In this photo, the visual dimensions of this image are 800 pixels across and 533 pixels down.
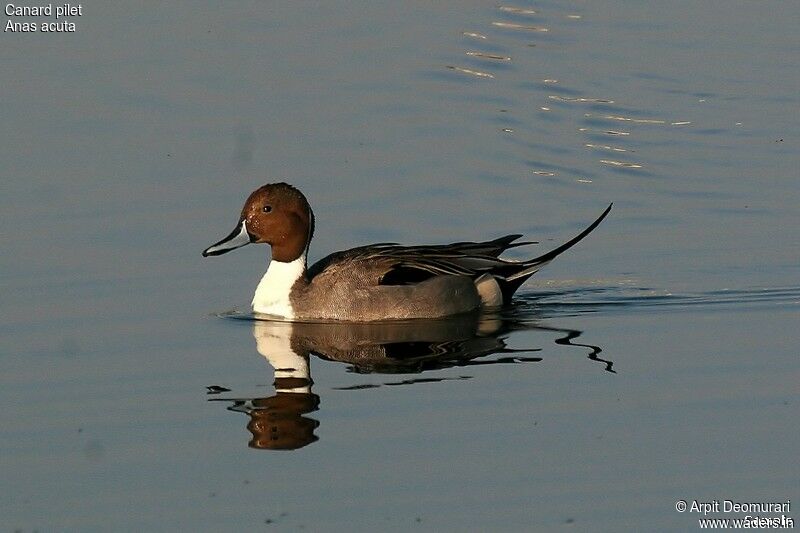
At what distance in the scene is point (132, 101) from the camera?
52.2 feet

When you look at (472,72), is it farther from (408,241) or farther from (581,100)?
(408,241)

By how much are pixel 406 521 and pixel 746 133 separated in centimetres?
929

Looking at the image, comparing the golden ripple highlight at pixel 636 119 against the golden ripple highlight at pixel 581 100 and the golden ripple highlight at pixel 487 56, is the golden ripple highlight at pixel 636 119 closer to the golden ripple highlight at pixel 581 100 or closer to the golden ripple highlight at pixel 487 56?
the golden ripple highlight at pixel 581 100

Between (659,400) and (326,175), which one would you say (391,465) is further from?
(326,175)

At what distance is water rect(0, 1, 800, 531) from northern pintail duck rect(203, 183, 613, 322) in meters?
0.32

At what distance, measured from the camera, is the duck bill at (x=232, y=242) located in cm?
1190

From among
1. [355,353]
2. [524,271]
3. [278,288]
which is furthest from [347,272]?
[524,271]

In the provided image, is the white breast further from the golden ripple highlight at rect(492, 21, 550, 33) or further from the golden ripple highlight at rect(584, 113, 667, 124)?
the golden ripple highlight at rect(492, 21, 550, 33)

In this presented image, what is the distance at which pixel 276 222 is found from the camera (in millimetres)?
12156

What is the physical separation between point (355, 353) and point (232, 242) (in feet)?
5.04

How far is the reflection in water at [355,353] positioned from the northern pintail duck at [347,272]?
0.11m

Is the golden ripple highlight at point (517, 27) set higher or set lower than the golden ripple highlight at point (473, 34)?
higher

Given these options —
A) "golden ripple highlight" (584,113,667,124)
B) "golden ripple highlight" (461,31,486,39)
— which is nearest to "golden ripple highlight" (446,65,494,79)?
"golden ripple highlight" (461,31,486,39)

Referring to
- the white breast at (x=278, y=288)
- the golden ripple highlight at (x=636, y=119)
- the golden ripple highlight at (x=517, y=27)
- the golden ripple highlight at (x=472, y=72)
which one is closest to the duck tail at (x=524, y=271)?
the white breast at (x=278, y=288)
